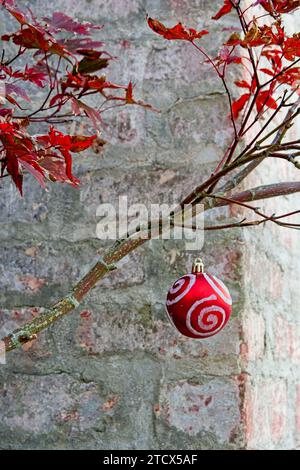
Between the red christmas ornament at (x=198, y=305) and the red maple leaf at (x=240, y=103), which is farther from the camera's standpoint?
the red maple leaf at (x=240, y=103)

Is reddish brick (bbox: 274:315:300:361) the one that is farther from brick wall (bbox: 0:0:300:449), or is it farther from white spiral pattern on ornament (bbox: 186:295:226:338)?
white spiral pattern on ornament (bbox: 186:295:226:338)

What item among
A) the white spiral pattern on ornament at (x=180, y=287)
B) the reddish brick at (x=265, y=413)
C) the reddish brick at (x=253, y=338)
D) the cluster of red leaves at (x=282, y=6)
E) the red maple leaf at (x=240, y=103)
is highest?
the cluster of red leaves at (x=282, y=6)

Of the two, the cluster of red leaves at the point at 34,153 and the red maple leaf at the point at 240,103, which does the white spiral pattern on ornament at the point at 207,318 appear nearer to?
the cluster of red leaves at the point at 34,153

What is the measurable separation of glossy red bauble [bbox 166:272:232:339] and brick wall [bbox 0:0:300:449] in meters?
0.38

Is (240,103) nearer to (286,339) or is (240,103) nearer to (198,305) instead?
(198,305)

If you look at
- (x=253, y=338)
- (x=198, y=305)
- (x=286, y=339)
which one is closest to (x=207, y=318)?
(x=198, y=305)

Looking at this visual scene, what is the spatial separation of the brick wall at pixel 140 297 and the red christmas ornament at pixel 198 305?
384 mm

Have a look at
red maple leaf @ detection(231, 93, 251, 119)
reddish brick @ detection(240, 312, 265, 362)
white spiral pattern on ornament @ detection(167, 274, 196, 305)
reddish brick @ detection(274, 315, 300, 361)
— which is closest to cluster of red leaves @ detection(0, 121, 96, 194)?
white spiral pattern on ornament @ detection(167, 274, 196, 305)

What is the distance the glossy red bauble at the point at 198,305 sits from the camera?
3.81 ft

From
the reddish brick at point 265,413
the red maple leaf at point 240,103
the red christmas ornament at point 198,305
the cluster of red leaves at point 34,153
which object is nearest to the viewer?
the cluster of red leaves at point 34,153

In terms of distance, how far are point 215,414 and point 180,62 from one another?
77 cm

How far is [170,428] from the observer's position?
1562mm

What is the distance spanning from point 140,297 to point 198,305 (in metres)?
0.47

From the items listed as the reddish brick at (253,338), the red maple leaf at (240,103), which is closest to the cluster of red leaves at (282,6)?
the red maple leaf at (240,103)
